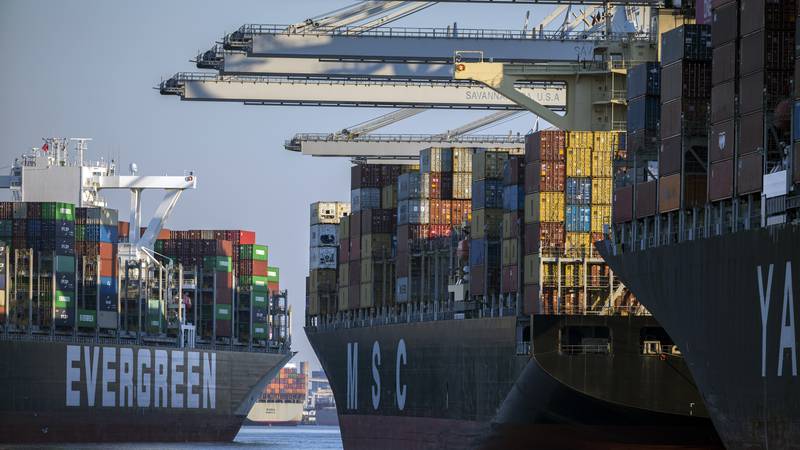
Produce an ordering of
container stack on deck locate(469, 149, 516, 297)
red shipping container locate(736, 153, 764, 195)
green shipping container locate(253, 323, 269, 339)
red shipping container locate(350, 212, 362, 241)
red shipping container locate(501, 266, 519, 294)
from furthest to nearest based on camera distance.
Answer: green shipping container locate(253, 323, 269, 339)
red shipping container locate(350, 212, 362, 241)
container stack on deck locate(469, 149, 516, 297)
red shipping container locate(501, 266, 519, 294)
red shipping container locate(736, 153, 764, 195)

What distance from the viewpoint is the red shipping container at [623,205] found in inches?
1762

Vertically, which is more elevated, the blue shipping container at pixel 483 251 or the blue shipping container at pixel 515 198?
the blue shipping container at pixel 515 198

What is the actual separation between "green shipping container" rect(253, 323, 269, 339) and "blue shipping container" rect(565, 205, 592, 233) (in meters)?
45.7

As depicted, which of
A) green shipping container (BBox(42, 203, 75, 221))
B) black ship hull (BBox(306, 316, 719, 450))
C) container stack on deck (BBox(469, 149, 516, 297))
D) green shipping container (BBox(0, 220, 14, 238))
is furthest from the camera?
green shipping container (BBox(0, 220, 14, 238))

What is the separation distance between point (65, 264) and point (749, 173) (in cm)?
4813

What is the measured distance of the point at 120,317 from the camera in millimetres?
86750

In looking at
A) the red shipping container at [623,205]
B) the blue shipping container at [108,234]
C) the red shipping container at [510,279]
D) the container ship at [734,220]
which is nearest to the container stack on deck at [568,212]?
the red shipping container at [510,279]

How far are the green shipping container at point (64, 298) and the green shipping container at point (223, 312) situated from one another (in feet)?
36.1

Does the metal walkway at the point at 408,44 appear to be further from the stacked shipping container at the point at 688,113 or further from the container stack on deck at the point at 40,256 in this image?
the container stack on deck at the point at 40,256

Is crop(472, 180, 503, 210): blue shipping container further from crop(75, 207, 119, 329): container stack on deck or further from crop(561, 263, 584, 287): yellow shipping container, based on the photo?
crop(75, 207, 119, 329): container stack on deck

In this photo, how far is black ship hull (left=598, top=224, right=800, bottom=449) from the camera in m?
34.8

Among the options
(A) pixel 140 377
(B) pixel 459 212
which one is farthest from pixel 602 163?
(A) pixel 140 377

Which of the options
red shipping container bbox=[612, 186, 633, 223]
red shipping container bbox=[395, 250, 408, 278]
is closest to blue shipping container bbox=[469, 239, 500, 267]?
red shipping container bbox=[395, 250, 408, 278]

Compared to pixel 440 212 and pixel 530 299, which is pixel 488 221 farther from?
pixel 440 212
